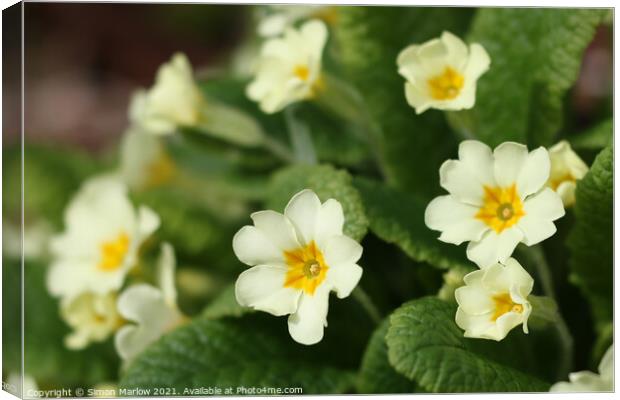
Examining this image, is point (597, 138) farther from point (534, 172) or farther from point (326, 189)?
point (326, 189)

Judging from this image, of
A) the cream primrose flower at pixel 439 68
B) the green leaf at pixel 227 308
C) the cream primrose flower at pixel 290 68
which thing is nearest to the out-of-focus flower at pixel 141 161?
the cream primrose flower at pixel 290 68

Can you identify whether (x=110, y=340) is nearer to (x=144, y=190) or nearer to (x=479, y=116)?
(x=144, y=190)

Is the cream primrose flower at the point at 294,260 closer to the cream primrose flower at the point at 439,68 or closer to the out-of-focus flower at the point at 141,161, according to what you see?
the cream primrose flower at the point at 439,68

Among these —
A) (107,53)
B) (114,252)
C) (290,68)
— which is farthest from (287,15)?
(107,53)

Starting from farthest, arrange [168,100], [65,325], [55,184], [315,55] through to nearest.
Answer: [55,184] < [65,325] < [168,100] < [315,55]

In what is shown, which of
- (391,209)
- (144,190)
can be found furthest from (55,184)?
(391,209)

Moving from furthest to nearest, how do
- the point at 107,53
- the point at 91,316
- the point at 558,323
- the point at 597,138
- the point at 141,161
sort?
the point at 107,53
the point at 141,161
the point at 91,316
the point at 597,138
the point at 558,323
